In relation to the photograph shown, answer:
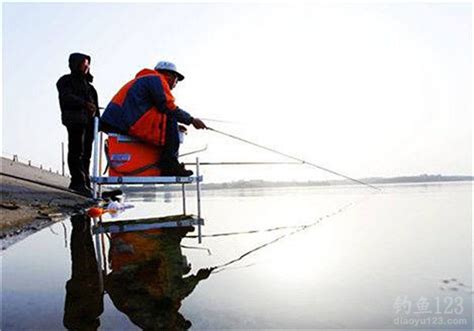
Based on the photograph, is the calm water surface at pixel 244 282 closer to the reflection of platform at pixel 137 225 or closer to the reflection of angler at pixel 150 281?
the reflection of angler at pixel 150 281

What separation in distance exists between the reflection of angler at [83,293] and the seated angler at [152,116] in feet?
9.00

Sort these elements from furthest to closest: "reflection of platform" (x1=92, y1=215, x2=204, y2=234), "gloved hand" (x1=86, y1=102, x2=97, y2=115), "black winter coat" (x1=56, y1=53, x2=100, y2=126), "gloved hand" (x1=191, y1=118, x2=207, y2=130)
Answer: "gloved hand" (x1=86, y1=102, x2=97, y2=115) → "black winter coat" (x1=56, y1=53, x2=100, y2=126) → "gloved hand" (x1=191, y1=118, x2=207, y2=130) → "reflection of platform" (x1=92, y1=215, x2=204, y2=234)

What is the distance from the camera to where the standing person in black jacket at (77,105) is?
6.78m

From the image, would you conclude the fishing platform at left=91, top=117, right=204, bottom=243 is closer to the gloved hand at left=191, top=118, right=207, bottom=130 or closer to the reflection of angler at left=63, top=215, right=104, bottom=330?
the gloved hand at left=191, top=118, right=207, bottom=130

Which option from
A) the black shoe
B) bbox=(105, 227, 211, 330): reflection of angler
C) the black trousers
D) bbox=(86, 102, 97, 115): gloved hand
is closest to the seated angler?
the black shoe

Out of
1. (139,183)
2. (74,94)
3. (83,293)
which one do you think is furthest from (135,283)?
(74,94)

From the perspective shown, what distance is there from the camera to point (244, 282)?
6.78 feet

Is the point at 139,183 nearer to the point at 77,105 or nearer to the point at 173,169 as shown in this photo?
the point at 173,169

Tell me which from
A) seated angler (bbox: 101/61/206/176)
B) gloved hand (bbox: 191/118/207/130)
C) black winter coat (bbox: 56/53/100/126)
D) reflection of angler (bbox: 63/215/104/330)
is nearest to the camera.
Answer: reflection of angler (bbox: 63/215/104/330)

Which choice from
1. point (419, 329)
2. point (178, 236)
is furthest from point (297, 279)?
point (178, 236)

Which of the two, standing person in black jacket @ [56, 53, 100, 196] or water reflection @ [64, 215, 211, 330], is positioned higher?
standing person in black jacket @ [56, 53, 100, 196]

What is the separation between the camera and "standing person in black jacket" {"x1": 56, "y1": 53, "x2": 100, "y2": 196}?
6.78m

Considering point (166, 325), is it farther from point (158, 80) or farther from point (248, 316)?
point (158, 80)

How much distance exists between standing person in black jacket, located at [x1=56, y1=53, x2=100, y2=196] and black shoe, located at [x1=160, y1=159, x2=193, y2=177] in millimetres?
2191
